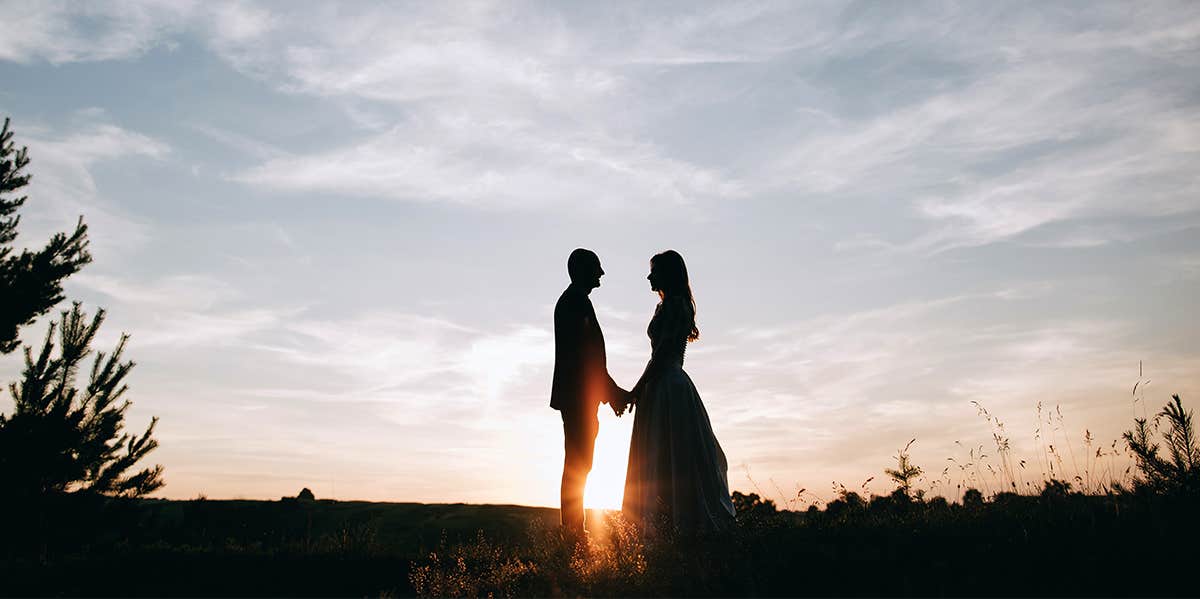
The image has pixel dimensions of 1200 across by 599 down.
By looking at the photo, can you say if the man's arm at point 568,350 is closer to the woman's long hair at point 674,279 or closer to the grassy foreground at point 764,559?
the woman's long hair at point 674,279

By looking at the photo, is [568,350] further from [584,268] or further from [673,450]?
[673,450]

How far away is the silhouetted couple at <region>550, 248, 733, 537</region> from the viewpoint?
31.0 ft

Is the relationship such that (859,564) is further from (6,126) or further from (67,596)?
(6,126)

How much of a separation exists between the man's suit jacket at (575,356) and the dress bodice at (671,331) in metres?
0.95

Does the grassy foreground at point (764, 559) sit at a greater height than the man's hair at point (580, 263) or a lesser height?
lesser

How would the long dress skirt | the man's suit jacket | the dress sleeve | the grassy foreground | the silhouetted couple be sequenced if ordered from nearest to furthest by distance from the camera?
the grassy foreground, the long dress skirt, the silhouetted couple, the dress sleeve, the man's suit jacket

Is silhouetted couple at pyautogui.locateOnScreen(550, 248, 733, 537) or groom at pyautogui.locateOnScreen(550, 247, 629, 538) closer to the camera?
silhouetted couple at pyautogui.locateOnScreen(550, 248, 733, 537)

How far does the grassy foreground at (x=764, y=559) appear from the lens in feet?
18.2

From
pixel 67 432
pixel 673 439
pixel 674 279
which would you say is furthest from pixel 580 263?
pixel 67 432

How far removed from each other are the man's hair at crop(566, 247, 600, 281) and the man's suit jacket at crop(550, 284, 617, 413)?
0.21 m

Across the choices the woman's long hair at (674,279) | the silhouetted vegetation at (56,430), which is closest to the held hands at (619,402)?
the woman's long hair at (674,279)

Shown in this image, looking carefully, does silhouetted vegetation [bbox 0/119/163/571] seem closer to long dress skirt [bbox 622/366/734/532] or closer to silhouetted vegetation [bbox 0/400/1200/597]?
silhouetted vegetation [bbox 0/400/1200/597]

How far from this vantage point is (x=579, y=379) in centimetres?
1046

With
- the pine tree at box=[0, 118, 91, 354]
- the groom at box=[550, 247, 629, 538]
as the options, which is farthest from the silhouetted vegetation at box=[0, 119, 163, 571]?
the groom at box=[550, 247, 629, 538]
